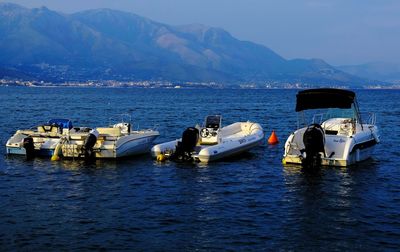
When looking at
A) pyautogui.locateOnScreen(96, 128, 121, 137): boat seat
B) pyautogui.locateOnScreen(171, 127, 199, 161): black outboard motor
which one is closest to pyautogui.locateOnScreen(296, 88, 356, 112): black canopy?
pyautogui.locateOnScreen(171, 127, 199, 161): black outboard motor

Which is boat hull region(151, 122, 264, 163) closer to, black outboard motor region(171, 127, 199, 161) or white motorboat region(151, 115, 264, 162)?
white motorboat region(151, 115, 264, 162)

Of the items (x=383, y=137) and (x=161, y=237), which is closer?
(x=161, y=237)

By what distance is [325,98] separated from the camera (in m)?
28.7

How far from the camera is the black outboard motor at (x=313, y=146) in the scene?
25641 millimetres

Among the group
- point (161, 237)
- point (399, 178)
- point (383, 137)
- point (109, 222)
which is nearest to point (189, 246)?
point (161, 237)

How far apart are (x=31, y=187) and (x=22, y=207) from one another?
336 centimetres

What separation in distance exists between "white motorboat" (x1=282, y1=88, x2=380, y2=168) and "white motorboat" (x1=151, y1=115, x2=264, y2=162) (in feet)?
10.7

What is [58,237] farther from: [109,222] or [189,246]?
[189,246]

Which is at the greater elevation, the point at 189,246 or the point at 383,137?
the point at 383,137

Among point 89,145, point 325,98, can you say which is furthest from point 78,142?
point 325,98

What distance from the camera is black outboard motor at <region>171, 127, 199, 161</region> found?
28062 millimetres

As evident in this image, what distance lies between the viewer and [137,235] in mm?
15891

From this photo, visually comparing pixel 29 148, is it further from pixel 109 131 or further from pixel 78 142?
pixel 109 131

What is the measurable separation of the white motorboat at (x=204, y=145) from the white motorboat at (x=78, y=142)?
1.44 m
